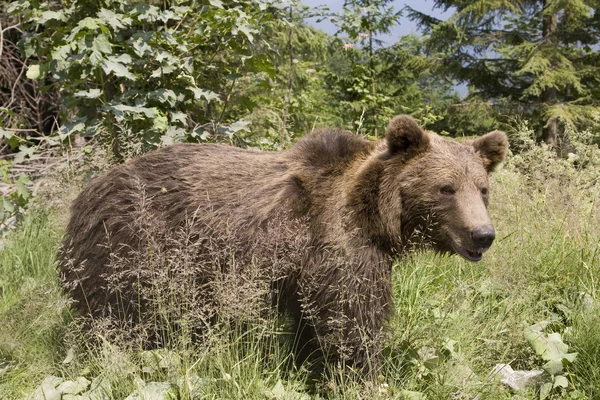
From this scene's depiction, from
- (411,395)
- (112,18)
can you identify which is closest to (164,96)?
(112,18)

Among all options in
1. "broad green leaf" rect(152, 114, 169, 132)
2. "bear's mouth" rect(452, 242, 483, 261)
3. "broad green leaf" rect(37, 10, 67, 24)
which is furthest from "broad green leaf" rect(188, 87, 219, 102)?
"bear's mouth" rect(452, 242, 483, 261)

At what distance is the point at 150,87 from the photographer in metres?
5.71

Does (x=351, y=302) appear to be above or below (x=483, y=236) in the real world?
below

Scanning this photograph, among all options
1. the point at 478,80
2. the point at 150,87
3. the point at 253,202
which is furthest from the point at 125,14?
the point at 478,80

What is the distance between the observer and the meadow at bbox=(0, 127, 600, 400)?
3043 millimetres

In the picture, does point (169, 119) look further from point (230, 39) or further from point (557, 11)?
point (557, 11)

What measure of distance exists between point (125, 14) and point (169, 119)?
41.3 inches

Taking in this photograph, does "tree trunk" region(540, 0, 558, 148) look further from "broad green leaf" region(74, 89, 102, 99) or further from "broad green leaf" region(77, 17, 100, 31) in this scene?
"broad green leaf" region(77, 17, 100, 31)

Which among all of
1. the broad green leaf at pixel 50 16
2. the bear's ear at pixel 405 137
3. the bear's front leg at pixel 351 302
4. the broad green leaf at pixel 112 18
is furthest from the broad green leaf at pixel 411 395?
the broad green leaf at pixel 50 16

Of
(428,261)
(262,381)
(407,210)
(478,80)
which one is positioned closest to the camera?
(262,381)

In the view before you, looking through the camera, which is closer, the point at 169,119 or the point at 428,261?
the point at 428,261

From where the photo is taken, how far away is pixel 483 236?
3.24 m

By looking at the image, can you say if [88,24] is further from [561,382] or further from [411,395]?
[561,382]

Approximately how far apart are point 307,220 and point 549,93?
14058 millimetres
